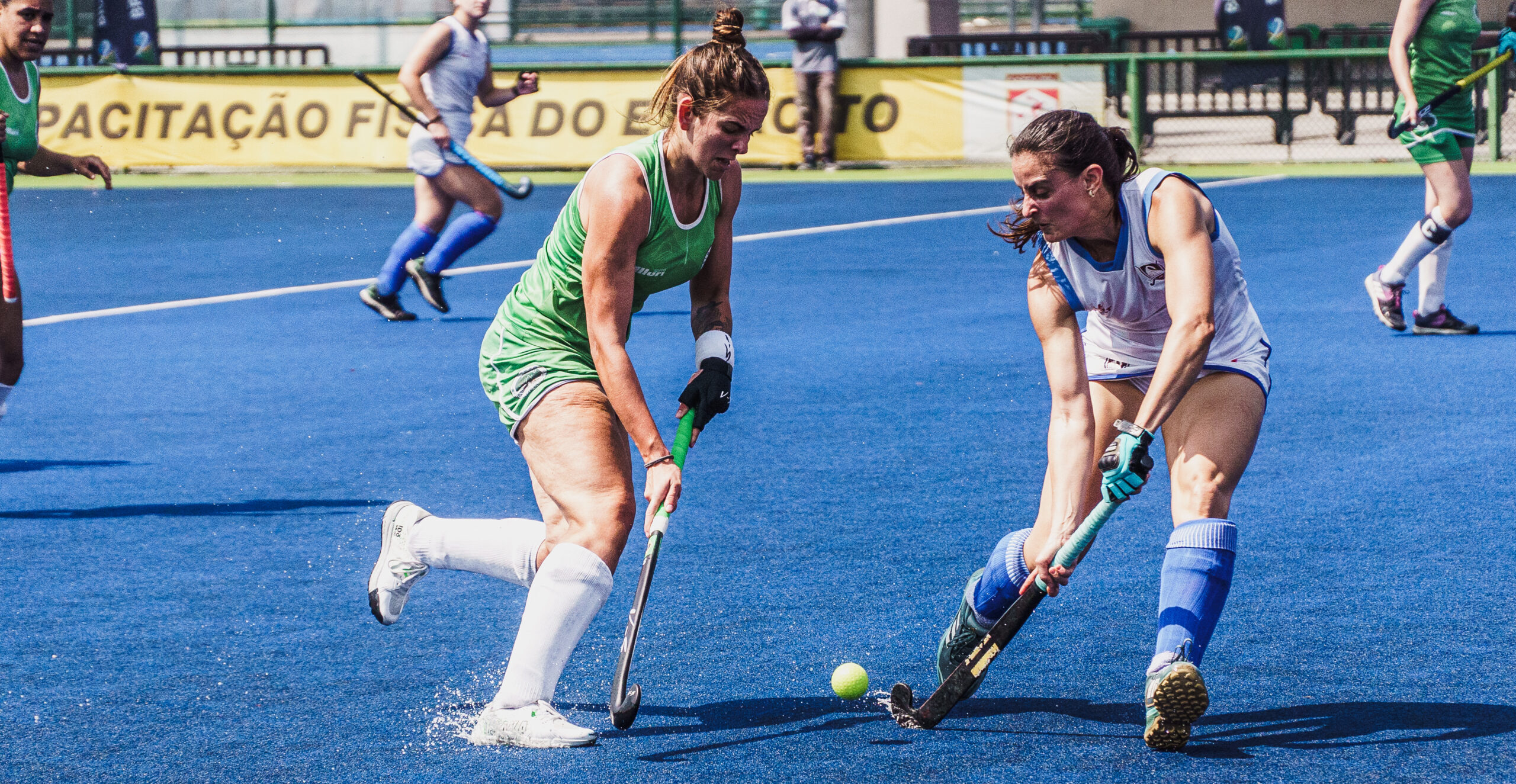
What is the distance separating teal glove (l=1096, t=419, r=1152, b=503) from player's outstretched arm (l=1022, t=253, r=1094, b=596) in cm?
32

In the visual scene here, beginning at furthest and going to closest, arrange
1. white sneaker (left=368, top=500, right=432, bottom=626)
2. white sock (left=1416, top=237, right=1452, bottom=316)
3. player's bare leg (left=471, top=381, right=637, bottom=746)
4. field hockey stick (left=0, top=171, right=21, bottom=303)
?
white sock (left=1416, top=237, right=1452, bottom=316)
field hockey stick (left=0, top=171, right=21, bottom=303)
white sneaker (left=368, top=500, right=432, bottom=626)
player's bare leg (left=471, top=381, right=637, bottom=746)

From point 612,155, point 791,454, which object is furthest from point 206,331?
point 612,155

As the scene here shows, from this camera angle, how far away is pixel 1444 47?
930 centimetres

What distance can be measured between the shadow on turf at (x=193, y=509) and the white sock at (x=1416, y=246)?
17.7 feet

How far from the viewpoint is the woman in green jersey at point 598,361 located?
3938 millimetres

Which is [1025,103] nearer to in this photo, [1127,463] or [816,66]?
[816,66]

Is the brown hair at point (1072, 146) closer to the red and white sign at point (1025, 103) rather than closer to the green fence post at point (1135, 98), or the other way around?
the red and white sign at point (1025, 103)

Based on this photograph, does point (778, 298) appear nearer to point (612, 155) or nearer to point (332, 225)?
point (332, 225)

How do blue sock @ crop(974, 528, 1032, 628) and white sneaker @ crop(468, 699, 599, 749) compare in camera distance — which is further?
blue sock @ crop(974, 528, 1032, 628)

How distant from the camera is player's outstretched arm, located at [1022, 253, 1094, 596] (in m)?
4.14

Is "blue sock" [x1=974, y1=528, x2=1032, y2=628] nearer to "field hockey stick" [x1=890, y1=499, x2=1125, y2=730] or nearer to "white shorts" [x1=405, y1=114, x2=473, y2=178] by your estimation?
"field hockey stick" [x1=890, y1=499, x2=1125, y2=730]

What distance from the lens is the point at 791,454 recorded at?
720cm

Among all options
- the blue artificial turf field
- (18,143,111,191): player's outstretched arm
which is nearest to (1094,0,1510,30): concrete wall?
the blue artificial turf field

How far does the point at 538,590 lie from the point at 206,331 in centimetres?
740
